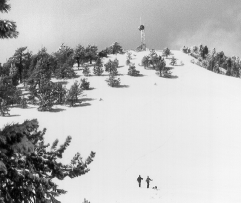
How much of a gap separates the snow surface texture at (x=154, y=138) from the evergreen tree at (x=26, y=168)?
1567 centimetres

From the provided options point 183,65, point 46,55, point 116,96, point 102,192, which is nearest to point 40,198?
point 102,192

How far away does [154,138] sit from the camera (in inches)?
1545

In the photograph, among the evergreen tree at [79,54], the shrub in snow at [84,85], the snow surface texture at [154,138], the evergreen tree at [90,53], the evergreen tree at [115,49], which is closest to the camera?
the snow surface texture at [154,138]

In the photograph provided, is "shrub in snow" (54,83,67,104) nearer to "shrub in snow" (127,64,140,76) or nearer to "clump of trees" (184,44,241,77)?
"shrub in snow" (127,64,140,76)

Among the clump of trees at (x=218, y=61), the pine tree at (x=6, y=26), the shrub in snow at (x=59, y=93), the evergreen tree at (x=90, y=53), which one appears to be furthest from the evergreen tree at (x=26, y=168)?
the clump of trees at (x=218, y=61)

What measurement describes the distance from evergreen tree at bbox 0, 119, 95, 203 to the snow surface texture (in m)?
15.7

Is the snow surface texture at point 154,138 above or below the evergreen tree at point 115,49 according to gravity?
below

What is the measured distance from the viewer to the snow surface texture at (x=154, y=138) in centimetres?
2462

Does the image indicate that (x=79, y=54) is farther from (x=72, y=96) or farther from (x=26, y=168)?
(x=26, y=168)

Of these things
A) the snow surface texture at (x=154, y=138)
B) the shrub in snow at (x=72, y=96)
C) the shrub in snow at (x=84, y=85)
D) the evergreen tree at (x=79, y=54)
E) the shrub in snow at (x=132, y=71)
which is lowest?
the snow surface texture at (x=154, y=138)

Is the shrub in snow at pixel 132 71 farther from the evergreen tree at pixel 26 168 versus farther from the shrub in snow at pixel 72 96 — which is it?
the evergreen tree at pixel 26 168

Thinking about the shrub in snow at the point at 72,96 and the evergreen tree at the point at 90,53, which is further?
the evergreen tree at the point at 90,53

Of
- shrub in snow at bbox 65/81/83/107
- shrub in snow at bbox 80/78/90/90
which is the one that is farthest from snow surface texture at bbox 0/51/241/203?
shrub in snow at bbox 65/81/83/107

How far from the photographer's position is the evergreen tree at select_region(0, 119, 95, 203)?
5352 millimetres
